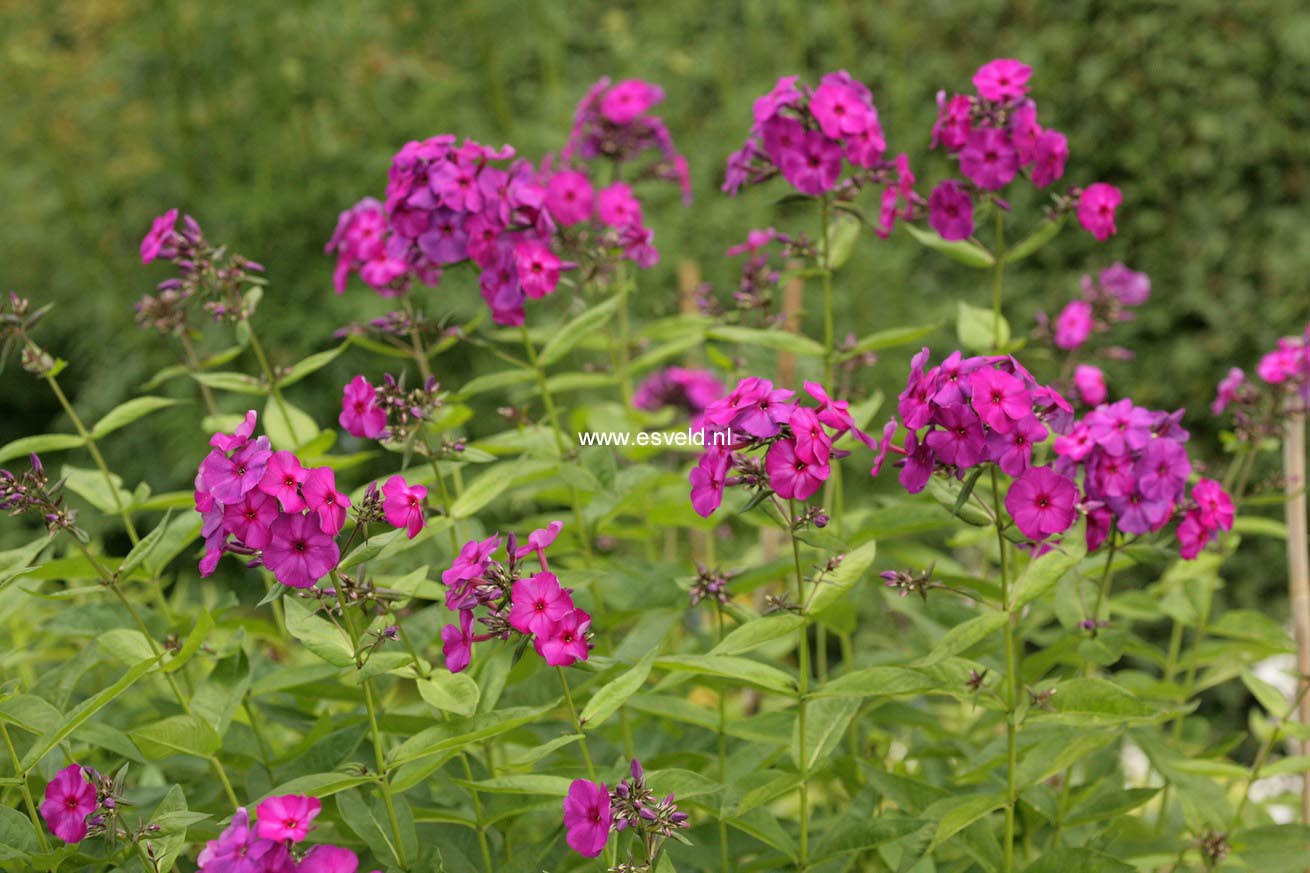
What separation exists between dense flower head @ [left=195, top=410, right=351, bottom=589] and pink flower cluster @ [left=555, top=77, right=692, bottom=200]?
110 cm

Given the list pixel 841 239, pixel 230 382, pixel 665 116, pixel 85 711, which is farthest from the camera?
pixel 665 116

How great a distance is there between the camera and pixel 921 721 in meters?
1.90

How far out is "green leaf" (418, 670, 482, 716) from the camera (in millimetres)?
1324

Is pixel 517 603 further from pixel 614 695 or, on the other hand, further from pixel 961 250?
pixel 961 250

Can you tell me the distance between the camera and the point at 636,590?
5.82ft

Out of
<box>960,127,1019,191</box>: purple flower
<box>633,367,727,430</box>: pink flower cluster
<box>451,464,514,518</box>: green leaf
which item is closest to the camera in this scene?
<box>451,464,514,518</box>: green leaf

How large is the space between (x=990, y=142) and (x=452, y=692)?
1.00m

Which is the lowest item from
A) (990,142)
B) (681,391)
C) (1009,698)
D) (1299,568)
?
(1299,568)

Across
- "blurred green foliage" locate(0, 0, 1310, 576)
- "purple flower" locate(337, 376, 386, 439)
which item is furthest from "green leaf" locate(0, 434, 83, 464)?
"blurred green foliage" locate(0, 0, 1310, 576)

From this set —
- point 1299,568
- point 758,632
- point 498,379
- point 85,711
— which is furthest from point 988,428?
point 1299,568

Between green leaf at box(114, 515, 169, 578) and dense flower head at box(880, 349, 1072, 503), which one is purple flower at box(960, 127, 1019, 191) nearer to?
dense flower head at box(880, 349, 1072, 503)

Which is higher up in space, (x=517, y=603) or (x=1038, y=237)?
(x=1038, y=237)

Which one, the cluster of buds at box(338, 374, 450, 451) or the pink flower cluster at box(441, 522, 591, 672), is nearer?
the pink flower cluster at box(441, 522, 591, 672)

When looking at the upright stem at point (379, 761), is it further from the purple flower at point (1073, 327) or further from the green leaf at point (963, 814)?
the purple flower at point (1073, 327)
